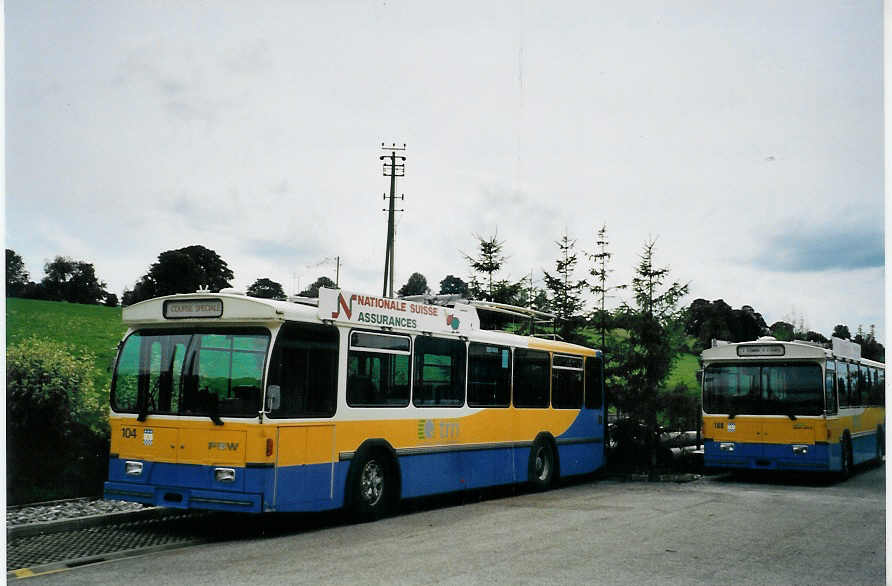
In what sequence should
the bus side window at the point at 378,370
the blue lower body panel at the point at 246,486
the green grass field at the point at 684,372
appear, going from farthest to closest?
the green grass field at the point at 684,372 → the bus side window at the point at 378,370 → the blue lower body panel at the point at 246,486

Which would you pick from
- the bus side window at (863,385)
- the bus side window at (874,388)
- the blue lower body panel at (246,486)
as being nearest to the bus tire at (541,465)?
the blue lower body panel at (246,486)

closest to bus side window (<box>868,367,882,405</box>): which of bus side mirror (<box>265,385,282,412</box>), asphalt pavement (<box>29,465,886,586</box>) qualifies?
asphalt pavement (<box>29,465,886,586</box>)

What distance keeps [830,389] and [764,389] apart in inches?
44.6

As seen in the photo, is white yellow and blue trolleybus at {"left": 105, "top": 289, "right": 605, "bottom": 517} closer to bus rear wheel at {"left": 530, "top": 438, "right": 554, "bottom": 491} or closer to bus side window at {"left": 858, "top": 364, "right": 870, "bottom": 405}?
bus rear wheel at {"left": 530, "top": 438, "right": 554, "bottom": 491}

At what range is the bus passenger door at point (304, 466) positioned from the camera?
9430 millimetres

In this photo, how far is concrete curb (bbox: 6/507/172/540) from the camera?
8.97m

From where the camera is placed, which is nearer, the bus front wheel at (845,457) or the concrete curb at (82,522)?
the concrete curb at (82,522)

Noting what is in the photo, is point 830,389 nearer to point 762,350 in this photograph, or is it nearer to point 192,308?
point 762,350

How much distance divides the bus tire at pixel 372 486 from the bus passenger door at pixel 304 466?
0.46m

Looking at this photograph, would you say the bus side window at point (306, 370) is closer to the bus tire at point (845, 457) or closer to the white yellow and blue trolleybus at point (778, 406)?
the white yellow and blue trolleybus at point (778, 406)

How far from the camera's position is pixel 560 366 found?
15734mm

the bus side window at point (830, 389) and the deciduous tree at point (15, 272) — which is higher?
the deciduous tree at point (15, 272)

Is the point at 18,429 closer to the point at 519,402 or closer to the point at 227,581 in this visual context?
the point at 227,581

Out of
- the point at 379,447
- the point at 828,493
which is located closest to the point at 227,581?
the point at 379,447
